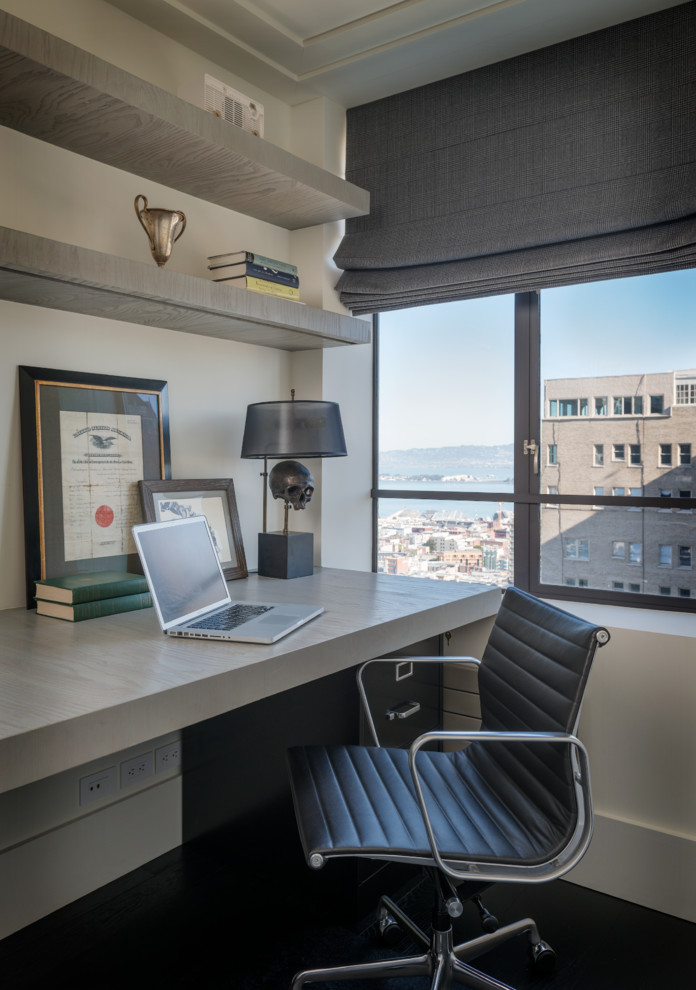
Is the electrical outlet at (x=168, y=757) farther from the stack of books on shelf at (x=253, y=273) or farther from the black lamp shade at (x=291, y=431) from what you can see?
the stack of books on shelf at (x=253, y=273)

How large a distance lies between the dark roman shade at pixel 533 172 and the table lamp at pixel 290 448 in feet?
2.01

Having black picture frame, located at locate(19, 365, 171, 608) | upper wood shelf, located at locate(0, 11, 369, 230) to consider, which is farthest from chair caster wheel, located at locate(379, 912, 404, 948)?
upper wood shelf, located at locate(0, 11, 369, 230)

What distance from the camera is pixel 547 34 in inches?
85.0

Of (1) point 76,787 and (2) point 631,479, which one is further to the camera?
(2) point 631,479

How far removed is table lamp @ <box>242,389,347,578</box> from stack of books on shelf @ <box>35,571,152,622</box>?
556 mm

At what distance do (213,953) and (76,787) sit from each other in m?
0.55

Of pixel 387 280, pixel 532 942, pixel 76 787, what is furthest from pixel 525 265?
pixel 76 787

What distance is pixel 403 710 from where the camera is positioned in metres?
1.99

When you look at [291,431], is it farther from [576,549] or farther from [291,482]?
[576,549]

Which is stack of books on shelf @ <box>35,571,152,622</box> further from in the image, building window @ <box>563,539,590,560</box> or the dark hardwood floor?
building window @ <box>563,539,590,560</box>

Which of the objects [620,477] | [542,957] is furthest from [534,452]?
[542,957]

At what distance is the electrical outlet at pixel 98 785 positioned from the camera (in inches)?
74.9

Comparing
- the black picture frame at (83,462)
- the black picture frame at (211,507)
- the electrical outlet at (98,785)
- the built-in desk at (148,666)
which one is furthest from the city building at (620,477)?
the electrical outlet at (98,785)

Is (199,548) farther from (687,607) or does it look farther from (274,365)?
(687,607)
